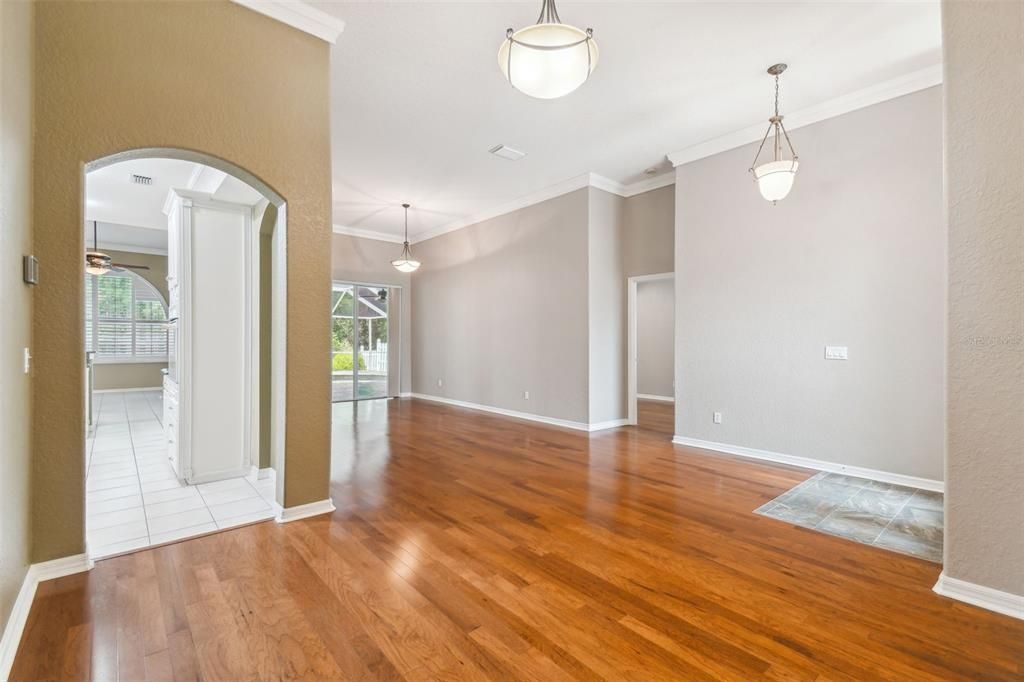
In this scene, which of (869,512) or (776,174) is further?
(776,174)

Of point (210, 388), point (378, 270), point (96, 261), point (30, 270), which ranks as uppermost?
point (378, 270)

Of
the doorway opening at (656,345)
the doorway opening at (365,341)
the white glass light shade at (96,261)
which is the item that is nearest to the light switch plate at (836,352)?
the doorway opening at (656,345)

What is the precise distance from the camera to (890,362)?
3992mm

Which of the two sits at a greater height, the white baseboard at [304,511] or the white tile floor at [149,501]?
the white baseboard at [304,511]

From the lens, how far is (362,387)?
9570mm

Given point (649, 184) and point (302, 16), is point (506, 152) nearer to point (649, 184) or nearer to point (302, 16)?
point (649, 184)

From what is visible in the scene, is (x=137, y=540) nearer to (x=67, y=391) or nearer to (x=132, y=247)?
(x=67, y=391)

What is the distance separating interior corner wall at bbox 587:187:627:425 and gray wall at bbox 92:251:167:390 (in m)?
9.57

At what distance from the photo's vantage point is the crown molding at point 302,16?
2.96 m

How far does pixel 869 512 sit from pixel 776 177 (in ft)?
8.71

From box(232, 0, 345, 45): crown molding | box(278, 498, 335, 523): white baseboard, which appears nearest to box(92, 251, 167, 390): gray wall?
box(278, 498, 335, 523): white baseboard

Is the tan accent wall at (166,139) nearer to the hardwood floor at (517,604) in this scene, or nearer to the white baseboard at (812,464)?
the hardwood floor at (517,604)

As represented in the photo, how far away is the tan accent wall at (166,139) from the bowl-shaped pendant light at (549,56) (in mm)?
1667

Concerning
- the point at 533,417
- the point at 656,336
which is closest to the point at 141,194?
the point at 533,417
